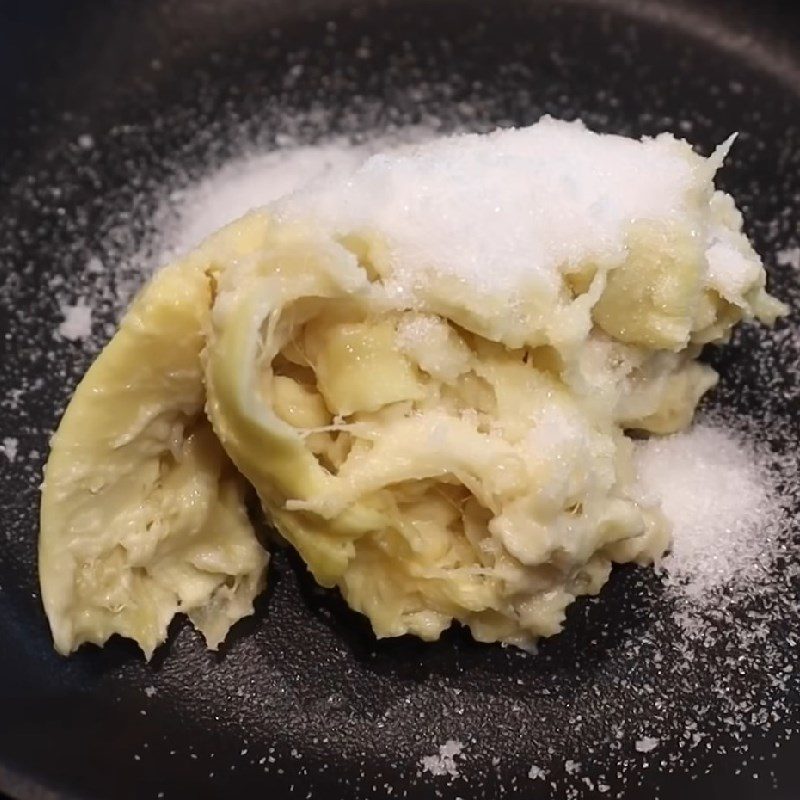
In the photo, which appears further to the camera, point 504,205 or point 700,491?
point 700,491

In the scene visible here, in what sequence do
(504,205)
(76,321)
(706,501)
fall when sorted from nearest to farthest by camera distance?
(504,205) → (706,501) → (76,321)

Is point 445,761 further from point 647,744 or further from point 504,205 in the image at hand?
point 504,205

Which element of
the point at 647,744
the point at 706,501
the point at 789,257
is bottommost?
the point at 647,744

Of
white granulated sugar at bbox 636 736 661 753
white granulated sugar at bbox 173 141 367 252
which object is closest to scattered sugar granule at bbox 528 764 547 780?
white granulated sugar at bbox 636 736 661 753

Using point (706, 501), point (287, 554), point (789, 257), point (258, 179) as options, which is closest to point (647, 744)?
point (706, 501)

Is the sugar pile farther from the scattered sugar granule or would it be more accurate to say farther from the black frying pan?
the scattered sugar granule

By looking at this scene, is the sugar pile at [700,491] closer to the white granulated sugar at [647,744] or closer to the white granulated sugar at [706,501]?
the white granulated sugar at [706,501]
